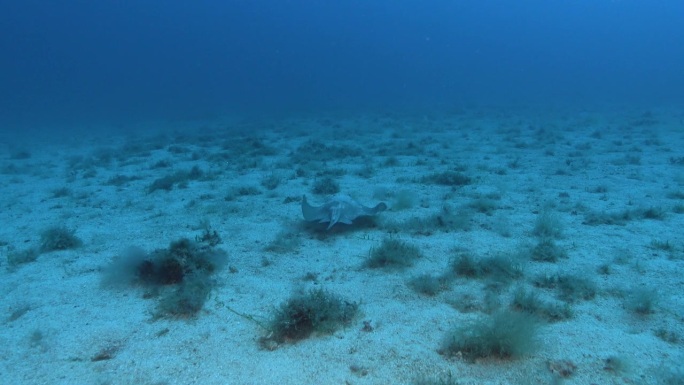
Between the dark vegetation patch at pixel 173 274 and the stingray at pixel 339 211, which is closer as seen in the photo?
the dark vegetation patch at pixel 173 274

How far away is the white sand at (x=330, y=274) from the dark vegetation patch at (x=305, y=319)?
0.50 ft

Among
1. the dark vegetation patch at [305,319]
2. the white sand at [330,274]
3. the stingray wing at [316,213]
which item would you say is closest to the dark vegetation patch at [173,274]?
the white sand at [330,274]

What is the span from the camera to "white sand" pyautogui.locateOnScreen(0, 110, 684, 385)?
166 inches

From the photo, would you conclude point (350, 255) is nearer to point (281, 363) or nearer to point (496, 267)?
point (496, 267)

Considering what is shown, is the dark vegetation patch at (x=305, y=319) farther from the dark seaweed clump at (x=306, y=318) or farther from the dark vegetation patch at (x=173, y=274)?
the dark vegetation patch at (x=173, y=274)

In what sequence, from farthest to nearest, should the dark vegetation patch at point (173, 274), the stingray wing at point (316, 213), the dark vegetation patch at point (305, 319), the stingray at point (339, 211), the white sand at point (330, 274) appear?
1. the stingray wing at point (316, 213)
2. the stingray at point (339, 211)
3. the dark vegetation patch at point (173, 274)
4. the dark vegetation patch at point (305, 319)
5. the white sand at point (330, 274)

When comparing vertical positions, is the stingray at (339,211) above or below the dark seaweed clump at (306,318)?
above

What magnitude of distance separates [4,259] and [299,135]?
16.6 m

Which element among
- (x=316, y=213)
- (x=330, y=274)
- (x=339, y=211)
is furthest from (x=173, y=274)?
(x=339, y=211)

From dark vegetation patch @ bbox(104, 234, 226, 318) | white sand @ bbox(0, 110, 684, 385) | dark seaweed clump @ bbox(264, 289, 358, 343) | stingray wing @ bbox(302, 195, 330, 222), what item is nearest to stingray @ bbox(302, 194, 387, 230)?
stingray wing @ bbox(302, 195, 330, 222)

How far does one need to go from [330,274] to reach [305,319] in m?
1.44

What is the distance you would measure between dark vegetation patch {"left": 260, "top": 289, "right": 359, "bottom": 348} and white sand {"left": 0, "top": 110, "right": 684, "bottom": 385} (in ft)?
0.50

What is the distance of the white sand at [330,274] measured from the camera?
13.9 feet

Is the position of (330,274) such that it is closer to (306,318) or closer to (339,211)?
(306,318)
